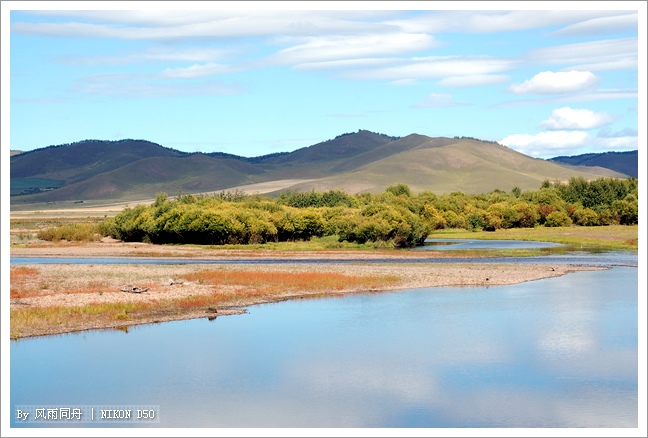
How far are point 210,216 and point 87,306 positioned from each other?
2027 inches

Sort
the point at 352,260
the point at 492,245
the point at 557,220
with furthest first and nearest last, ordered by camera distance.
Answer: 1. the point at 557,220
2. the point at 492,245
3. the point at 352,260

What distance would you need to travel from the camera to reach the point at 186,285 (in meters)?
41.9

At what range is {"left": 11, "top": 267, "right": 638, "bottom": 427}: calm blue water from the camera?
20.2 m

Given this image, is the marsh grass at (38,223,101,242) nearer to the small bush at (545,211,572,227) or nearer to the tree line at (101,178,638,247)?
the tree line at (101,178,638,247)

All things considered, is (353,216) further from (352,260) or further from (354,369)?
(354,369)

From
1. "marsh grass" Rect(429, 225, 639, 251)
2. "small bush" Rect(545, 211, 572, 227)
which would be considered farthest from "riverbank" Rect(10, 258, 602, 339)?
"small bush" Rect(545, 211, 572, 227)

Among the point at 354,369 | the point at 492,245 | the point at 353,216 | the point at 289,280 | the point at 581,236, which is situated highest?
the point at 353,216

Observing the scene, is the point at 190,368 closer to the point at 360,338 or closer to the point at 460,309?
the point at 360,338

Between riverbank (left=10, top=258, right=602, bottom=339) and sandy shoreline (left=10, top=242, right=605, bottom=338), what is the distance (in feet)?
0.12

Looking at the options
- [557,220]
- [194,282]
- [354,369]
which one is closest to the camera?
[354,369]

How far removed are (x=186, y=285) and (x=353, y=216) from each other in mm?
41398

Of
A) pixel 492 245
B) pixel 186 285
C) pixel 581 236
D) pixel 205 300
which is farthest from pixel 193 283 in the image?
pixel 581 236

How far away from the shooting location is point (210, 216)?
277 ft

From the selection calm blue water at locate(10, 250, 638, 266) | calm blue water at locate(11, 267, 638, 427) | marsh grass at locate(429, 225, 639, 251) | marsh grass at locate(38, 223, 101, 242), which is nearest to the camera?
calm blue water at locate(11, 267, 638, 427)
